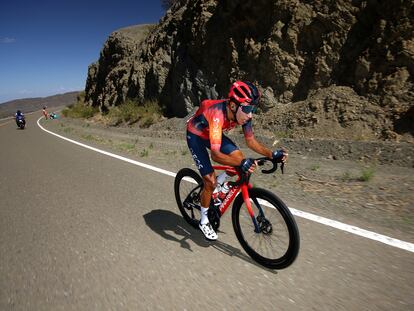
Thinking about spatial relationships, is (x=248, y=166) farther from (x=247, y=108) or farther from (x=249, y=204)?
(x=247, y=108)

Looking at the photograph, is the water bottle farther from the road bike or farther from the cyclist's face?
the cyclist's face

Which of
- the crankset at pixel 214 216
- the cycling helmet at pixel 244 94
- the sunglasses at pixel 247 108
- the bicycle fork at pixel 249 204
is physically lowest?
the crankset at pixel 214 216

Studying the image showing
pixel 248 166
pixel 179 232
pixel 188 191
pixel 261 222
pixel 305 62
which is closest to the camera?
pixel 248 166

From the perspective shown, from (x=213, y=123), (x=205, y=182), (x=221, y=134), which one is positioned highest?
(x=213, y=123)

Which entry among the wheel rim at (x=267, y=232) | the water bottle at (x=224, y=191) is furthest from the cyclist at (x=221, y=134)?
the wheel rim at (x=267, y=232)

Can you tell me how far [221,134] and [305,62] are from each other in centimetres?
1134

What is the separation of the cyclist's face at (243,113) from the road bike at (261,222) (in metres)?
0.57

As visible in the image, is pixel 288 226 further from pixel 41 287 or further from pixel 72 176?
pixel 72 176

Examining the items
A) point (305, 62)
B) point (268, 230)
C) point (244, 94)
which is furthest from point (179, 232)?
point (305, 62)

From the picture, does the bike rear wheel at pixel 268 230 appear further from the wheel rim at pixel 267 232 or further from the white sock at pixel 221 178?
the white sock at pixel 221 178

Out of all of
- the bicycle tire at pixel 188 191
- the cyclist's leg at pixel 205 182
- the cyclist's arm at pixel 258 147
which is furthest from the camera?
the bicycle tire at pixel 188 191

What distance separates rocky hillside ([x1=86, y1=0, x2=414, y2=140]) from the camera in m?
10.4

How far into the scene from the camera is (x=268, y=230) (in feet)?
11.3

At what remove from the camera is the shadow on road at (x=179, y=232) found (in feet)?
12.3
